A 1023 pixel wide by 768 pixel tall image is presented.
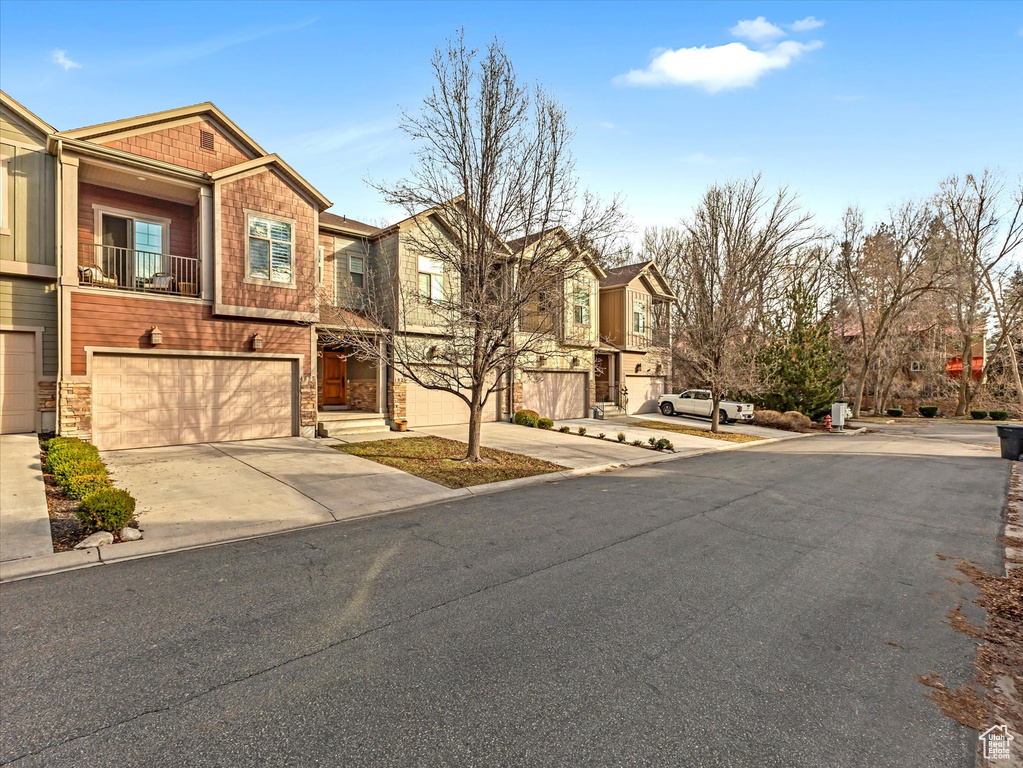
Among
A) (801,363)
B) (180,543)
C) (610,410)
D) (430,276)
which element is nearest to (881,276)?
(801,363)

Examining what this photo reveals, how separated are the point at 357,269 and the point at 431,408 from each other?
5.52 metres

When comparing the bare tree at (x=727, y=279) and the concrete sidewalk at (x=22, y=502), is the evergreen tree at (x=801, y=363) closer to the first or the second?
the bare tree at (x=727, y=279)

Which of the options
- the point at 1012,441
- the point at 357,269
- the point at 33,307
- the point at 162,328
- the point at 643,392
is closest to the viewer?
the point at 33,307

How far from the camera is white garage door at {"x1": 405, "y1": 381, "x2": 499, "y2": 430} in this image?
17594 millimetres

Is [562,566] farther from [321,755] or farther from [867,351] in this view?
[867,351]

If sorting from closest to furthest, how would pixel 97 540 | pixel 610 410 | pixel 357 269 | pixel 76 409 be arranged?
pixel 97 540 → pixel 76 409 → pixel 357 269 → pixel 610 410

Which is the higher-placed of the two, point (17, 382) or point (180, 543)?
point (17, 382)

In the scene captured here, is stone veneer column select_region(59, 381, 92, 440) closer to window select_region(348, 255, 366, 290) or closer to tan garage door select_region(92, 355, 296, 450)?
tan garage door select_region(92, 355, 296, 450)

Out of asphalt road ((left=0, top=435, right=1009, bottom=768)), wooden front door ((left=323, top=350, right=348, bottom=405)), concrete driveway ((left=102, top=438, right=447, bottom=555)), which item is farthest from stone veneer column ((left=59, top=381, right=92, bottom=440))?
asphalt road ((left=0, top=435, right=1009, bottom=768))

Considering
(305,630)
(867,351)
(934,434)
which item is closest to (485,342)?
(305,630)

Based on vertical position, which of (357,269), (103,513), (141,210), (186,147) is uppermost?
(186,147)

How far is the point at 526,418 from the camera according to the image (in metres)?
19.5

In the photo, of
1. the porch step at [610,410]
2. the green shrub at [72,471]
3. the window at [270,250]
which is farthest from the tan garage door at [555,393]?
the green shrub at [72,471]

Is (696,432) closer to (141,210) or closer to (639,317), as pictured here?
(639,317)
